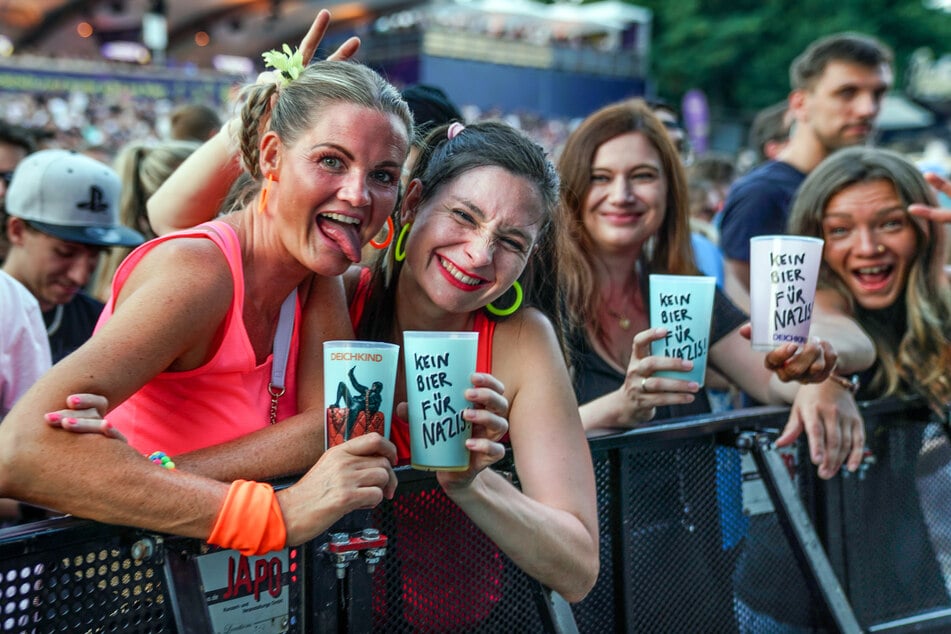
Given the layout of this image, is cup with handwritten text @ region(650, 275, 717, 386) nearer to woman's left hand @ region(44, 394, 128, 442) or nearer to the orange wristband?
the orange wristband

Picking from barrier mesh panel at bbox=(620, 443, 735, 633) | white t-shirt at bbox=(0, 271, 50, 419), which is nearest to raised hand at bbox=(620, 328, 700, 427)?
barrier mesh panel at bbox=(620, 443, 735, 633)

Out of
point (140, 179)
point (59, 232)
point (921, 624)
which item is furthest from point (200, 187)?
point (921, 624)

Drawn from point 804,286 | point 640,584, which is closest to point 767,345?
point 804,286

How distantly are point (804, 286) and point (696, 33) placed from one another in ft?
122

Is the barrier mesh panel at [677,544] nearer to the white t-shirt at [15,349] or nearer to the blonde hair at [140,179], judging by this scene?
the white t-shirt at [15,349]

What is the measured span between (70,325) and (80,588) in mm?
2253

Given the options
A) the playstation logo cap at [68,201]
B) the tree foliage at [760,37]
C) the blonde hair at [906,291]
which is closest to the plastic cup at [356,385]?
the blonde hair at [906,291]

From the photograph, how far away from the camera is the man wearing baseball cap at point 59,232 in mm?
3621

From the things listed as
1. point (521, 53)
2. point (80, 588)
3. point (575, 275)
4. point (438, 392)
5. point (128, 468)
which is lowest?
point (80, 588)

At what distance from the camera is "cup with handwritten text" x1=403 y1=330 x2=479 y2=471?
6.04 feet

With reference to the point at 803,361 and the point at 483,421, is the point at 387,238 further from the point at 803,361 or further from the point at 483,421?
the point at 803,361

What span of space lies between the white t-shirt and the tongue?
1124 mm

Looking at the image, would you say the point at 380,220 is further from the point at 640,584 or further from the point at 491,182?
the point at 640,584

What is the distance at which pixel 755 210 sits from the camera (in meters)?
4.44
